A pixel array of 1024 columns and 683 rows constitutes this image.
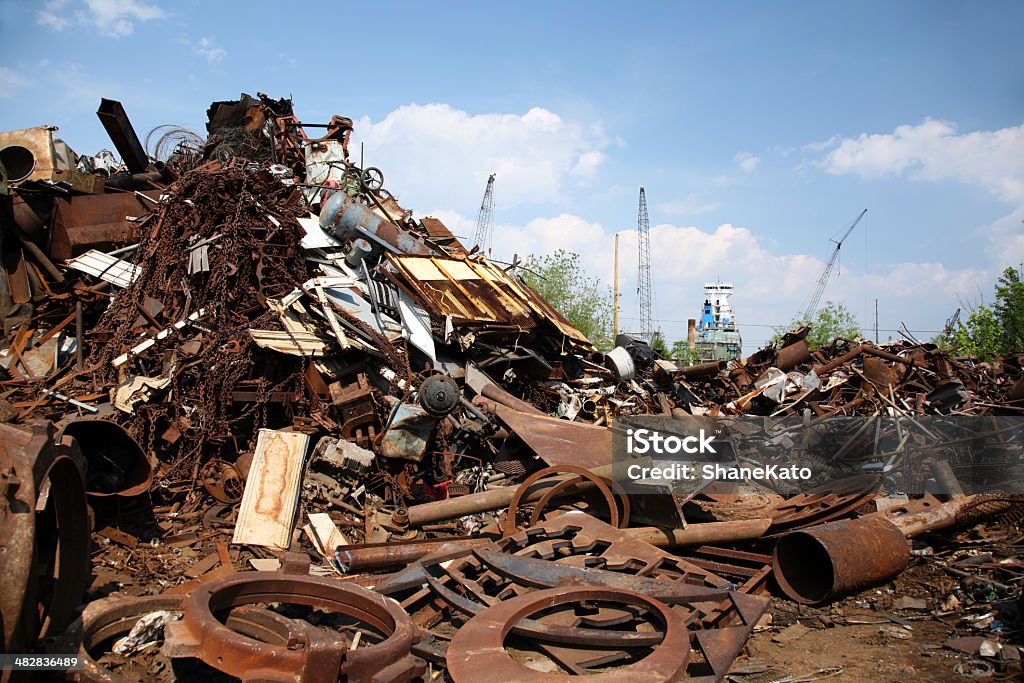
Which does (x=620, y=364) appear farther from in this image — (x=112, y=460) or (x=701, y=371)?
(x=112, y=460)

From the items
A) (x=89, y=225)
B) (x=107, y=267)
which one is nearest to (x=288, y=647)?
(x=107, y=267)

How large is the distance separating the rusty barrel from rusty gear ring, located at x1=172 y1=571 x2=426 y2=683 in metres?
3.65

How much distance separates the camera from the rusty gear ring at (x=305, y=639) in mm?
3074

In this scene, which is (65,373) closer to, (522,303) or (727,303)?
(522,303)

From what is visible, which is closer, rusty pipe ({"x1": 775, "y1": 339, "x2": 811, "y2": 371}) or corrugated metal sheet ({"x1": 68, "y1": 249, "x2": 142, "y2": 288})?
corrugated metal sheet ({"x1": 68, "y1": 249, "x2": 142, "y2": 288})

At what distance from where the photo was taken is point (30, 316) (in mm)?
8594

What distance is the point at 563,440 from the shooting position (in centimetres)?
766

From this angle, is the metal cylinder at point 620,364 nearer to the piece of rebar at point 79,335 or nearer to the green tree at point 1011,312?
the piece of rebar at point 79,335

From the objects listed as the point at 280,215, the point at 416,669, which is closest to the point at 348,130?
the point at 280,215

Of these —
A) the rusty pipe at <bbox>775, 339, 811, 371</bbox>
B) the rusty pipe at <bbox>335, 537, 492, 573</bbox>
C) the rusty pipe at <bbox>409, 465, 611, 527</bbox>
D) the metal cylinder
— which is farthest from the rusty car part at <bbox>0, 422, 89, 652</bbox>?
the rusty pipe at <bbox>775, 339, 811, 371</bbox>

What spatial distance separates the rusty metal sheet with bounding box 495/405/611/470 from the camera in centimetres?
752

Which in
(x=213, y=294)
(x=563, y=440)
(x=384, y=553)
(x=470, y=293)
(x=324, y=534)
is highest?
(x=470, y=293)

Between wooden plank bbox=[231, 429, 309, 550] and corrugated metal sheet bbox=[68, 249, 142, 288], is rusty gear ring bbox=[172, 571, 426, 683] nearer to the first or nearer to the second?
wooden plank bbox=[231, 429, 309, 550]

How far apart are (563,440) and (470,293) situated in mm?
3191
